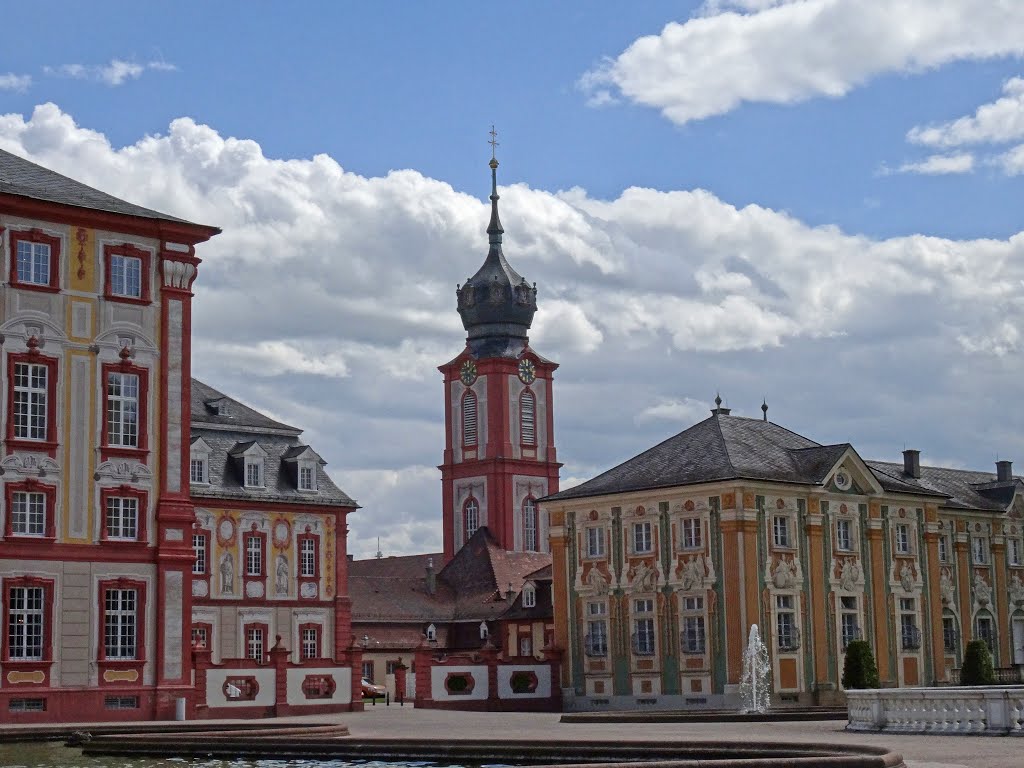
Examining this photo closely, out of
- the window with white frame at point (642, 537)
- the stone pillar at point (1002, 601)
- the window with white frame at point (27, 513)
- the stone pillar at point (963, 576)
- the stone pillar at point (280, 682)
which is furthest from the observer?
the stone pillar at point (1002, 601)

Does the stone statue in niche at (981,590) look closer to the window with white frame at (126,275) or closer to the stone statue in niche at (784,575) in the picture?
the stone statue in niche at (784,575)

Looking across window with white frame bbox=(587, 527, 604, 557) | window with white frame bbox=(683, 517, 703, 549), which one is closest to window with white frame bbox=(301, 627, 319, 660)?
window with white frame bbox=(587, 527, 604, 557)

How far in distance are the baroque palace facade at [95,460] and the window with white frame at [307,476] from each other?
A: 20.7 metres

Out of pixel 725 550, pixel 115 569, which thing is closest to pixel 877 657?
pixel 725 550

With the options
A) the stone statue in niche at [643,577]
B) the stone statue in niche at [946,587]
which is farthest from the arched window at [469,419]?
the stone statue in niche at [643,577]

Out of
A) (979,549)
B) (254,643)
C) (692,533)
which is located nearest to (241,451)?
(254,643)

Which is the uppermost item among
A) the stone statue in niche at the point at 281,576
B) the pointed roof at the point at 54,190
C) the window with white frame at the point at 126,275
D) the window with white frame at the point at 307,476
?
the pointed roof at the point at 54,190

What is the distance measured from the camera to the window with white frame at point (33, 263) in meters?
45.5

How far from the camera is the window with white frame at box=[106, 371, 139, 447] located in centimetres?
4669

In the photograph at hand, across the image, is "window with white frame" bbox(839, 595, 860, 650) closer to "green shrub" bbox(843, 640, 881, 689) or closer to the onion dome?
"green shrub" bbox(843, 640, 881, 689)

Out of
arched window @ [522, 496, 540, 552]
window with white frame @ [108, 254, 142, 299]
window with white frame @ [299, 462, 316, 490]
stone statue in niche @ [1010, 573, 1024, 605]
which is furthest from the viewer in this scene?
arched window @ [522, 496, 540, 552]

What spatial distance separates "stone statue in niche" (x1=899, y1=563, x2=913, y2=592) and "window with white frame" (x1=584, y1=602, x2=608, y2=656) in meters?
12.0

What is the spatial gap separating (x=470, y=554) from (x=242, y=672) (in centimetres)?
4665

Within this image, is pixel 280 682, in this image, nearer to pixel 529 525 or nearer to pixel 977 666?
pixel 977 666
